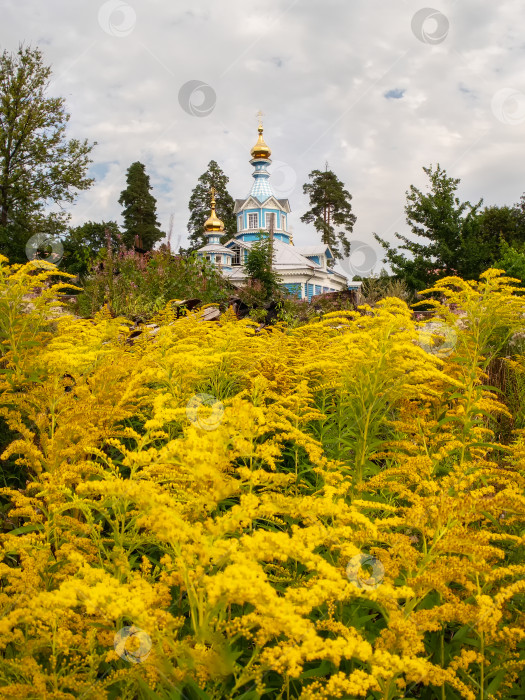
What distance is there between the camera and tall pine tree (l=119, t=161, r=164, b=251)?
5447 cm

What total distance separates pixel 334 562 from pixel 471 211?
24.0m

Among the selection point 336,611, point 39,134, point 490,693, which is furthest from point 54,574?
point 39,134

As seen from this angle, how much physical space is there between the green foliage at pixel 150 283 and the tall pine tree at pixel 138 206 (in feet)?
147

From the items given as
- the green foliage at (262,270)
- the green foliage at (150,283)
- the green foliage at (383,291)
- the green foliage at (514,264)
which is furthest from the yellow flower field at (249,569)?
the green foliage at (514,264)

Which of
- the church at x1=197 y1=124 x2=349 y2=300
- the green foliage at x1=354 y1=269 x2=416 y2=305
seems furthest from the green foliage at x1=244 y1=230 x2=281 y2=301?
the church at x1=197 y1=124 x2=349 y2=300

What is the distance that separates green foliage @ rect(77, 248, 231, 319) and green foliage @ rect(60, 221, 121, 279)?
833 mm

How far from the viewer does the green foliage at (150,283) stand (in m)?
9.35

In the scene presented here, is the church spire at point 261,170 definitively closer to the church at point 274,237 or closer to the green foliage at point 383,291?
the church at point 274,237

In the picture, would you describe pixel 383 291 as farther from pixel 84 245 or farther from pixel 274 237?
pixel 274 237

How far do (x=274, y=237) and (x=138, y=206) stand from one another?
15.3 metres

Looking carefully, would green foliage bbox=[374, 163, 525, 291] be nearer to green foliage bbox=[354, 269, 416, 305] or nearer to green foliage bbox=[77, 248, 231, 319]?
green foliage bbox=[354, 269, 416, 305]

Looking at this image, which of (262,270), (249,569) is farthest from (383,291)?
(249,569)

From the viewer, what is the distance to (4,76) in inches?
1145

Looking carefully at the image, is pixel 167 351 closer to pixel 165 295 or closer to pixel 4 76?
pixel 165 295
